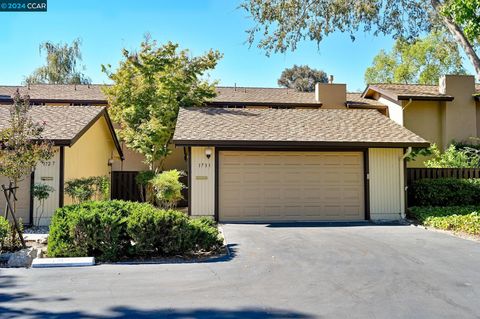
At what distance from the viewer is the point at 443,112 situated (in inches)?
875

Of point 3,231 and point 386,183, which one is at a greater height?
point 386,183

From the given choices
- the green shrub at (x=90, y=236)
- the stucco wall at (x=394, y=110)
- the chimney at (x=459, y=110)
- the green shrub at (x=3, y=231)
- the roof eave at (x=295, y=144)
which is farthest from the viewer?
the chimney at (x=459, y=110)

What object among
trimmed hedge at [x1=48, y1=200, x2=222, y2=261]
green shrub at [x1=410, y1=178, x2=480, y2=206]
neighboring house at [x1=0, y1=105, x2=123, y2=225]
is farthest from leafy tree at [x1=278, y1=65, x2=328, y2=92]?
trimmed hedge at [x1=48, y1=200, x2=222, y2=261]

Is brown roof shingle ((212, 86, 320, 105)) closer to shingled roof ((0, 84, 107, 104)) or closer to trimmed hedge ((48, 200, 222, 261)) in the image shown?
shingled roof ((0, 84, 107, 104))

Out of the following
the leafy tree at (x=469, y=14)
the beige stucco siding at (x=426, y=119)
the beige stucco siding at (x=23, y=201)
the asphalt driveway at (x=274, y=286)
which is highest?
the leafy tree at (x=469, y=14)

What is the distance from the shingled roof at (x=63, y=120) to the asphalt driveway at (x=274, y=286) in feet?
19.4

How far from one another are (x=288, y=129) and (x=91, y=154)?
7.61 meters

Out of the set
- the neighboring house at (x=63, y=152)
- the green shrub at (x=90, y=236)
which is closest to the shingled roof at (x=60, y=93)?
the neighboring house at (x=63, y=152)

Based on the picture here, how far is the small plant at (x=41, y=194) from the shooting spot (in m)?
11.2

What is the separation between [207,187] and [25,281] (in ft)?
23.4

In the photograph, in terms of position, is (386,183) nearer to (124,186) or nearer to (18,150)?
(18,150)

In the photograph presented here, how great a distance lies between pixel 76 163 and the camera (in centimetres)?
1427

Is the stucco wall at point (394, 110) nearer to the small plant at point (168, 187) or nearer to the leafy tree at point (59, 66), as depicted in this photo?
the small plant at point (168, 187)

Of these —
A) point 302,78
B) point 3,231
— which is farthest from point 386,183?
point 302,78
